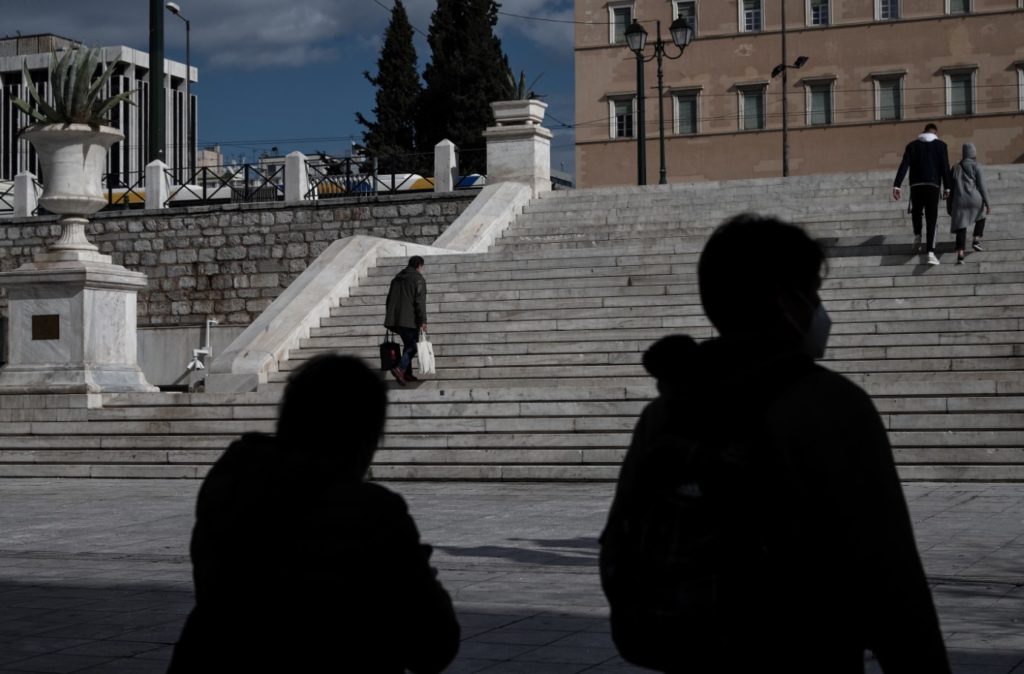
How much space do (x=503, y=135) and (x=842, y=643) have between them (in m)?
23.8

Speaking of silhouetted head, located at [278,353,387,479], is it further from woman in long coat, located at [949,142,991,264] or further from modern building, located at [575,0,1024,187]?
modern building, located at [575,0,1024,187]

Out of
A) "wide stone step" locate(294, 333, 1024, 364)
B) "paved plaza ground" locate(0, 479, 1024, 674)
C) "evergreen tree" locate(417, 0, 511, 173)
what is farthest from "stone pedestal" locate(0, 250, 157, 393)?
"evergreen tree" locate(417, 0, 511, 173)

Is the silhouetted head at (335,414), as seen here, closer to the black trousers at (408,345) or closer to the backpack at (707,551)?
the backpack at (707,551)

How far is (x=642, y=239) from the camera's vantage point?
22328 millimetres

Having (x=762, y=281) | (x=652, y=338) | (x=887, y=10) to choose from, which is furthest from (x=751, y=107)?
(x=762, y=281)

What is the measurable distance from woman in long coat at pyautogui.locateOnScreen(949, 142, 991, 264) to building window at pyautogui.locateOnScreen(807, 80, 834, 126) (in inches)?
1306

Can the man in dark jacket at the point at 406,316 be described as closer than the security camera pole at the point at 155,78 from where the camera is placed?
Yes

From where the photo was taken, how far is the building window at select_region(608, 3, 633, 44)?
5234cm

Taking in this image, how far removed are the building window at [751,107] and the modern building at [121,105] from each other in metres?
62.7

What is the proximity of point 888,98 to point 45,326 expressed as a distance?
123 ft

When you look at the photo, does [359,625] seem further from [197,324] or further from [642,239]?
[197,324]

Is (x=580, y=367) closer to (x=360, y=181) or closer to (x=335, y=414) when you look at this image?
(x=335, y=414)

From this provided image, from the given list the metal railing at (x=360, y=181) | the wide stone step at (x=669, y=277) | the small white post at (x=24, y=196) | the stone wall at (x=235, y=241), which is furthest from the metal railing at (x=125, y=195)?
the wide stone step at (x=669, y=277)

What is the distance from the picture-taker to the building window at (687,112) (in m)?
51.4
